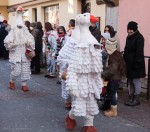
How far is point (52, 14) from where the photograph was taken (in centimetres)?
1620

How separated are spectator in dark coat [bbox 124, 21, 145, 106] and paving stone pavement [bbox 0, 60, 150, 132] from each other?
0.56m

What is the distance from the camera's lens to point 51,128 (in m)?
5.62

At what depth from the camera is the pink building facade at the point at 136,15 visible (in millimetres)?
9266

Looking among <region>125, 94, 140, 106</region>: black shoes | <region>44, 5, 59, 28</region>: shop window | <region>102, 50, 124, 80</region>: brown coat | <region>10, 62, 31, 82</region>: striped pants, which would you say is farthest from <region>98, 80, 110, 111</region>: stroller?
<region>44, 5, 59, 28</region>: shop window

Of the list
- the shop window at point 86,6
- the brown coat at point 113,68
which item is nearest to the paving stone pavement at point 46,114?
the brown coat at point 113,68

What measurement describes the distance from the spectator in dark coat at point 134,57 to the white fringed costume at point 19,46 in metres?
2.57

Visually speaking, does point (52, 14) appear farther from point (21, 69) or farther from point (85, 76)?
point (85, 76)

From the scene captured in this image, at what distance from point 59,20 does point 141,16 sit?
20.4 ft

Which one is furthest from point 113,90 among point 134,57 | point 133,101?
point 133,101

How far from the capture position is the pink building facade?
9266 millimetres

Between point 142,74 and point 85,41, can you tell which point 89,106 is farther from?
point 142,74

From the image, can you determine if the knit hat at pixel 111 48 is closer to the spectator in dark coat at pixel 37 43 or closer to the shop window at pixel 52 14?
the spectator in dark coat at pixel 37 43

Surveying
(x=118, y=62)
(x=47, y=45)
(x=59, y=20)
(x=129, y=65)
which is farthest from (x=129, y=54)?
(x=59, y=20)

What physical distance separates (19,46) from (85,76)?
11.6ft
